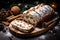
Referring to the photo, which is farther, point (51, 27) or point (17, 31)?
point (51, 27)

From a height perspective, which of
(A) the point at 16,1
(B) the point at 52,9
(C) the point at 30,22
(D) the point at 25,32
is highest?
(A) the point at 16,1

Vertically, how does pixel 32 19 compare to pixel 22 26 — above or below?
above

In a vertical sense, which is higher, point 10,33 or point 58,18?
point 58,18

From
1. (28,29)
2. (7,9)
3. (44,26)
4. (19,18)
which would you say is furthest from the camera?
(7,9)

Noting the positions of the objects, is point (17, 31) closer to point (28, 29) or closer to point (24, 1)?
point (28, 29)

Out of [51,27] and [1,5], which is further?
[1,5]

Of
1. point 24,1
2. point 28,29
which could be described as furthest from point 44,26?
point 24,1

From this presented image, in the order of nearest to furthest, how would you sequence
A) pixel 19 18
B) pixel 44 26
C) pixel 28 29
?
pixel 28 29, pixel 44 26, pixel 19 18

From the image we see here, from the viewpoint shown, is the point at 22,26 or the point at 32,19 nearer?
the point at 22,26

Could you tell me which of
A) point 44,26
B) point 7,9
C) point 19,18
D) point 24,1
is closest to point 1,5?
point 7,9

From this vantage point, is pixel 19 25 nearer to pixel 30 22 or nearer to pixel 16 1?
pixel 30 22
